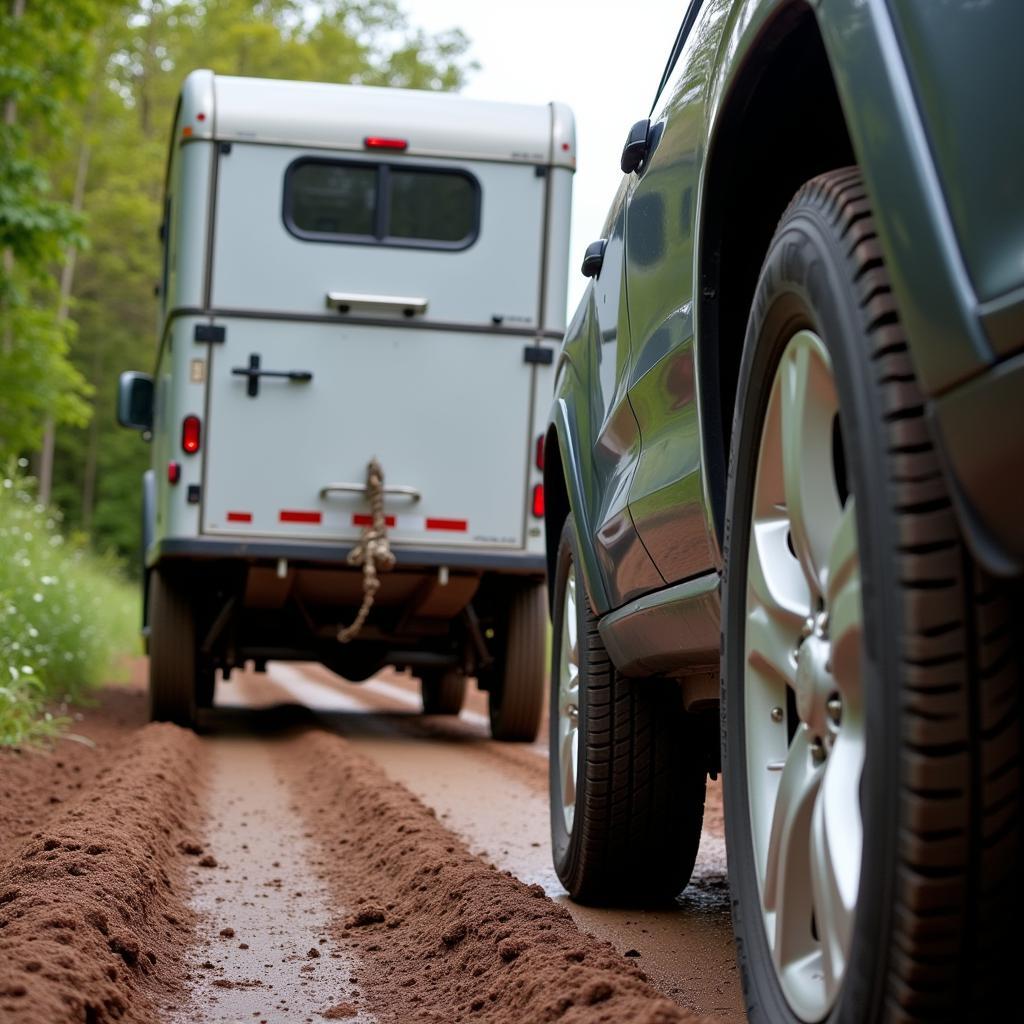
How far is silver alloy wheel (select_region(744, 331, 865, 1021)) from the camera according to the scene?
1.85 m

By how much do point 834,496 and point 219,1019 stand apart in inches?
59.9

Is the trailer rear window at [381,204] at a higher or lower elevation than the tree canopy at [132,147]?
lower

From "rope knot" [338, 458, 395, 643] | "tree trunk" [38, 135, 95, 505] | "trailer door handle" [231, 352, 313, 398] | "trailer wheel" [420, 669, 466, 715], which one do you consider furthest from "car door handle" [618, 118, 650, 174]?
"tree trunk" [38, 135, 95, 505]

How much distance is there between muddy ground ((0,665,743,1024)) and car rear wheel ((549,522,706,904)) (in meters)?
0.10

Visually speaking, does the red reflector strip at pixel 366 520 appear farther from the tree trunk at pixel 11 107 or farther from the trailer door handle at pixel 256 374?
the tree trunk at pixel 11 107

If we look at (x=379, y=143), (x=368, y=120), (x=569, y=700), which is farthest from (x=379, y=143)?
(x=569, y=700)

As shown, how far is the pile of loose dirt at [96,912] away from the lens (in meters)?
2.42

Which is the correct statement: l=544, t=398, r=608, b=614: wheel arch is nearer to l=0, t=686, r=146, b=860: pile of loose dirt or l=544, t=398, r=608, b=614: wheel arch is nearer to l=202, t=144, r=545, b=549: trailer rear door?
l=0, t=686, r=146, b=860: pile of loose dirt

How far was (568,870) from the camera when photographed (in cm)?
400

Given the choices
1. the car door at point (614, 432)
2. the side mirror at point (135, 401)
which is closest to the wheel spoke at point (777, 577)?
the car door at point (614, 432)

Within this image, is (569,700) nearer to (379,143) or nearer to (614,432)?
(614,432)

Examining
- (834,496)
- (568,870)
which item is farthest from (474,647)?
(834,496)

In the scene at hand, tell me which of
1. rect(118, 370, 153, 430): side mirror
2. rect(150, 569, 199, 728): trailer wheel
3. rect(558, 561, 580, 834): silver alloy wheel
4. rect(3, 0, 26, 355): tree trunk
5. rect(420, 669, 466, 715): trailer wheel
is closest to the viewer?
rect(558, 561, 580, 834): silver alloy wheel

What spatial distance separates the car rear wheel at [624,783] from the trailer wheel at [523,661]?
5351 millimetres
